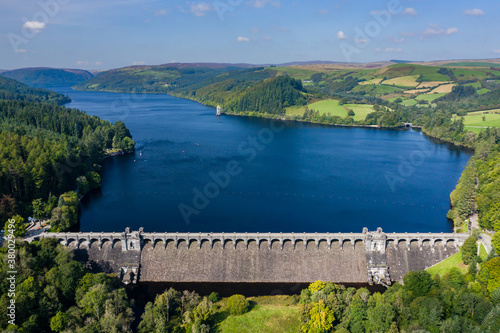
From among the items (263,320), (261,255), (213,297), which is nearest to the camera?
(263,320)

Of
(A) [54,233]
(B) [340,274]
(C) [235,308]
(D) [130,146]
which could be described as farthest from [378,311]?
(D) [130,146]

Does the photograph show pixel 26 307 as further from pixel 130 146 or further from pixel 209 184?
pixel 130 146

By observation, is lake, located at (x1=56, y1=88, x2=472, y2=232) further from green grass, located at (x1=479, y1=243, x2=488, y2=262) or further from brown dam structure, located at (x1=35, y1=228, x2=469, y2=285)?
green grass, located at (x1=479, y1=243, x2=488, y2=262)

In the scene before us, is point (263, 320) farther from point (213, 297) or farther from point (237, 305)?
point (213, 297)

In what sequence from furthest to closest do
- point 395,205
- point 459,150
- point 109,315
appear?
1. point 459,150
2. point 395,205
3. point 109,315

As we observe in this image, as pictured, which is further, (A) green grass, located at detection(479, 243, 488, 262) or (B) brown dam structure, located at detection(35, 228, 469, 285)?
(B) brown dam structure, located at detection(35, 228, 469, 285)

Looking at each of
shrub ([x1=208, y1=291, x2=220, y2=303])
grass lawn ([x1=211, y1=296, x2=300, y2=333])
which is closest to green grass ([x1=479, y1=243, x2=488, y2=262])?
grass lawn ([x1=211, y1=296, x2=300, y2=333])

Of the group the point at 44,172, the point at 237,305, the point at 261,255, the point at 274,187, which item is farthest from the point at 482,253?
the point at 44,172
